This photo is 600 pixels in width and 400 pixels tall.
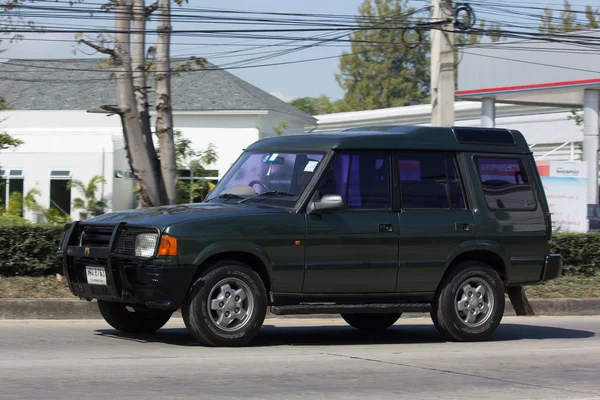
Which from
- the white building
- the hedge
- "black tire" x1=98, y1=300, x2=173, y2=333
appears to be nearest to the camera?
"black tire" x1=98, y1=300, x2=173, y2=333

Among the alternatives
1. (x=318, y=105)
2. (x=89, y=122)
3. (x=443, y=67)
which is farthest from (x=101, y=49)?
(x=318, y=105)

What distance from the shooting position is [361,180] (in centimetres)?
949

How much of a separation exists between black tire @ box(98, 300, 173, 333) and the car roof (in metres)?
1.97

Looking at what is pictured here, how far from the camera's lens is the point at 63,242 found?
9.29m

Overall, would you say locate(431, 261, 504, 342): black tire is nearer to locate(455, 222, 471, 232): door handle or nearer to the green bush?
locate(455, 222, 471, 232): door handle

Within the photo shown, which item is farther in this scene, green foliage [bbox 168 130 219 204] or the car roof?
green foliage [bbox 168 130 219 204]

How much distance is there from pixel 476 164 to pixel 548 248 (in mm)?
1223

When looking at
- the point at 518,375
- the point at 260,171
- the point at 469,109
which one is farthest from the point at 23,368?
the point at 469,109

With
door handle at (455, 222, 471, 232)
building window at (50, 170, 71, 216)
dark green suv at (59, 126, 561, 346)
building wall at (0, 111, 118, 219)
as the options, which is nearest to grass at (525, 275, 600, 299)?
dark green suv at (59, 126, 561, 346)

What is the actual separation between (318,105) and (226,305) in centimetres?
10428

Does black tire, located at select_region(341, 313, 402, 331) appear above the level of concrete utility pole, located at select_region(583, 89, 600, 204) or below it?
below

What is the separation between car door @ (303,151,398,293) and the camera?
29.8ft

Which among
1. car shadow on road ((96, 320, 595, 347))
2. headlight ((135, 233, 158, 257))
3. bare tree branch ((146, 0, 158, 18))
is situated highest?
bare tree branch ((146, 0, 158, 18))

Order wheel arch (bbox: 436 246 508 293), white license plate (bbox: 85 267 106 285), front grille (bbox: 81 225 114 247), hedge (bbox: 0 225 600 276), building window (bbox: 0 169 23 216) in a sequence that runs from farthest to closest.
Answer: building window (bbox: 0 169 23 216)
hedge (bbox: 0 225 600 276)
wheel arch (bbox: 436 246 508 293)
front grille (bbox: 81 225 114 247)
white license plate (bbox: 85 267 106 285)
